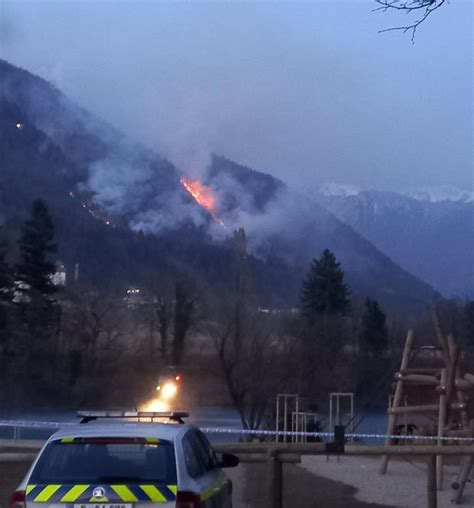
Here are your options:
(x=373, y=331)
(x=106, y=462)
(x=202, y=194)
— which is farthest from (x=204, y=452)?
(x=202, y=194)

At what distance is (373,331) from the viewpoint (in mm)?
48375

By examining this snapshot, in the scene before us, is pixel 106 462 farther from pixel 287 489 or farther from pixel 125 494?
pixel 287 489

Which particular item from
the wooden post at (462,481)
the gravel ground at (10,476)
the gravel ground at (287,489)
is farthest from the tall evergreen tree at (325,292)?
the gravel ground at (10,476)

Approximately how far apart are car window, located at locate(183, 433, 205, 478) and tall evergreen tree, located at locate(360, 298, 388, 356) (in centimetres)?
3791

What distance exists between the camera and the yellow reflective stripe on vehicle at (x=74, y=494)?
275 inches

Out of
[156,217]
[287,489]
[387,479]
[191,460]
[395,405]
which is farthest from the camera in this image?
[156,217]

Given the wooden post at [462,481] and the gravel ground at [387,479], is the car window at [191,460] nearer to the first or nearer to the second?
the gravel ground at [387,479]

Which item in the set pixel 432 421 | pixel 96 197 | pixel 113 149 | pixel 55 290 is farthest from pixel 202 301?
pixel 113 149

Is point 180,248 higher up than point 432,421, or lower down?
higher up

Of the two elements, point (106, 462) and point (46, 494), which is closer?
point (46, 494)

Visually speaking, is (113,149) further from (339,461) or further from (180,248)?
(339,461)

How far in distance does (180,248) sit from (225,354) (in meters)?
51.2

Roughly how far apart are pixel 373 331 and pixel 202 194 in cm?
6519

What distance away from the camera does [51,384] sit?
48188 mm
